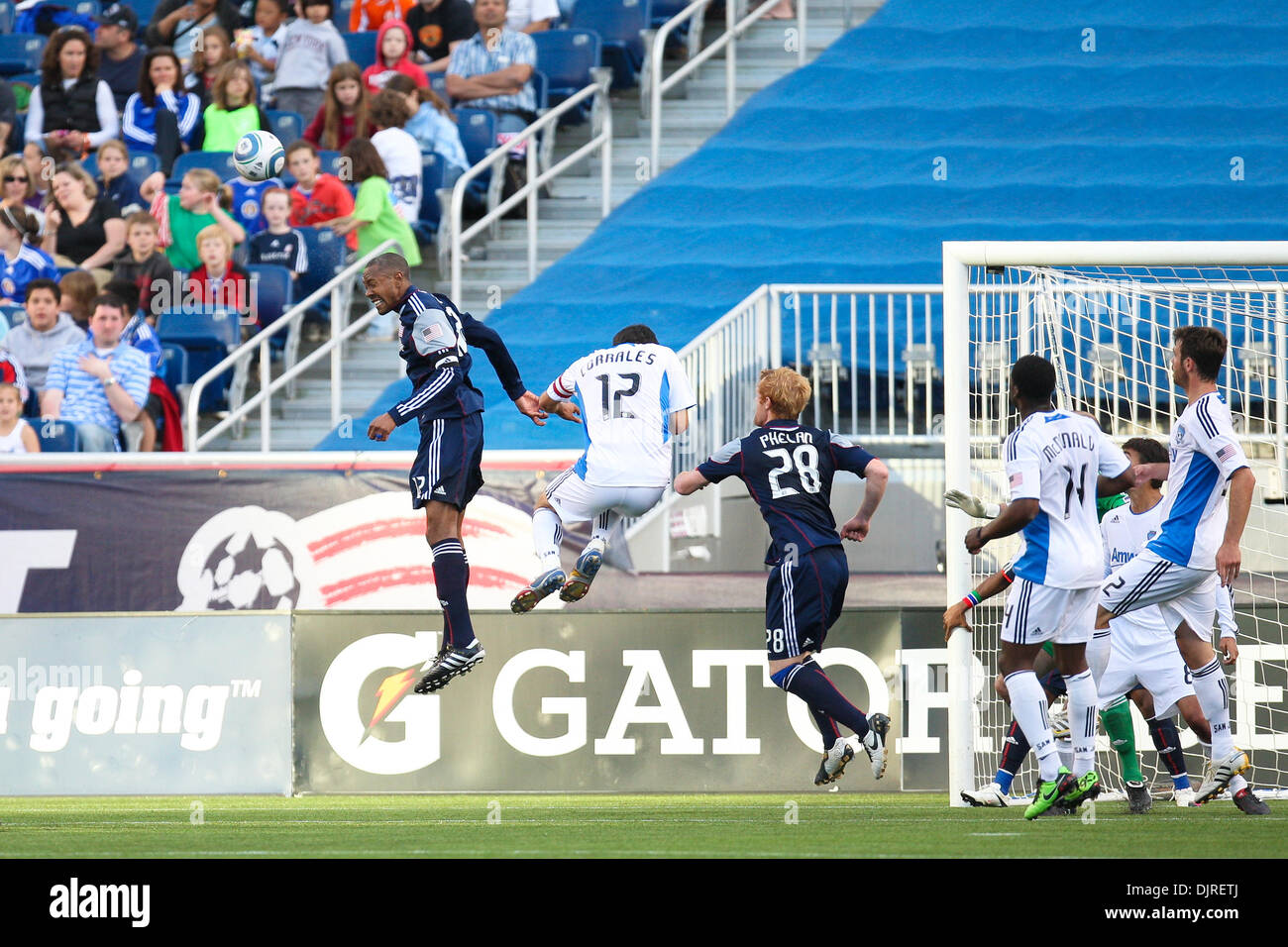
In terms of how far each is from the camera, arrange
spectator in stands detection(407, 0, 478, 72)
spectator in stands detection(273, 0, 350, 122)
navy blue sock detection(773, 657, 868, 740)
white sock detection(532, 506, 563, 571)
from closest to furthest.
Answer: navy blue sock detection(773, 657, 868, 740) < white sock detection(532, 506, 563, 571) < spectator in stands detection(273, 0, 350, 122) < spectator in stands detection(407, 0, 478, 72)

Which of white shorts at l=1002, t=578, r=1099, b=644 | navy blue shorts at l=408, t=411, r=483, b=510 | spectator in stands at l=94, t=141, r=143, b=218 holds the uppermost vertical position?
spectator in stands at l=94, t=141, r=143, b=218

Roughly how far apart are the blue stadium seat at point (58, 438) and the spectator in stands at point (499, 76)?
16.2 feet

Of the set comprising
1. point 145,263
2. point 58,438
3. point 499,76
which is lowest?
point 58,438

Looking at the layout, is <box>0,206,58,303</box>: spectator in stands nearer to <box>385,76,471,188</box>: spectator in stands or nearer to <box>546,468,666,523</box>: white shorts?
<box>385,76,471,188</box>: spectator in stands

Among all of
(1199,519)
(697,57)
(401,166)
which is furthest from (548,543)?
(697,57)

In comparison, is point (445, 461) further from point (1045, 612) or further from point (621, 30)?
point (621, 30)

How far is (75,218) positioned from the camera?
16469mm

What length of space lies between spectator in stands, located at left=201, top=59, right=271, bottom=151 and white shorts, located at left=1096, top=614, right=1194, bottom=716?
9878 millimetres

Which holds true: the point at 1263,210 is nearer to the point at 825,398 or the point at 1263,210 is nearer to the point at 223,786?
the point at 825,398

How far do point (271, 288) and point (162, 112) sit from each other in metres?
3.12

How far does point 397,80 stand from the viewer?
16.3 m

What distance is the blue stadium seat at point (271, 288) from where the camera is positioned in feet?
50.0

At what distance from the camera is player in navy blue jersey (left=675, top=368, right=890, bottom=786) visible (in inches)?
366

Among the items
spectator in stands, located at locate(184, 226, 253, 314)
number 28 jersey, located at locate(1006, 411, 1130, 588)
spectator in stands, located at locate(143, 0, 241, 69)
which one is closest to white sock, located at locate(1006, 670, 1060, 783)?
number 28 jersey, located at locate(1006, 411, 1130, 588)
